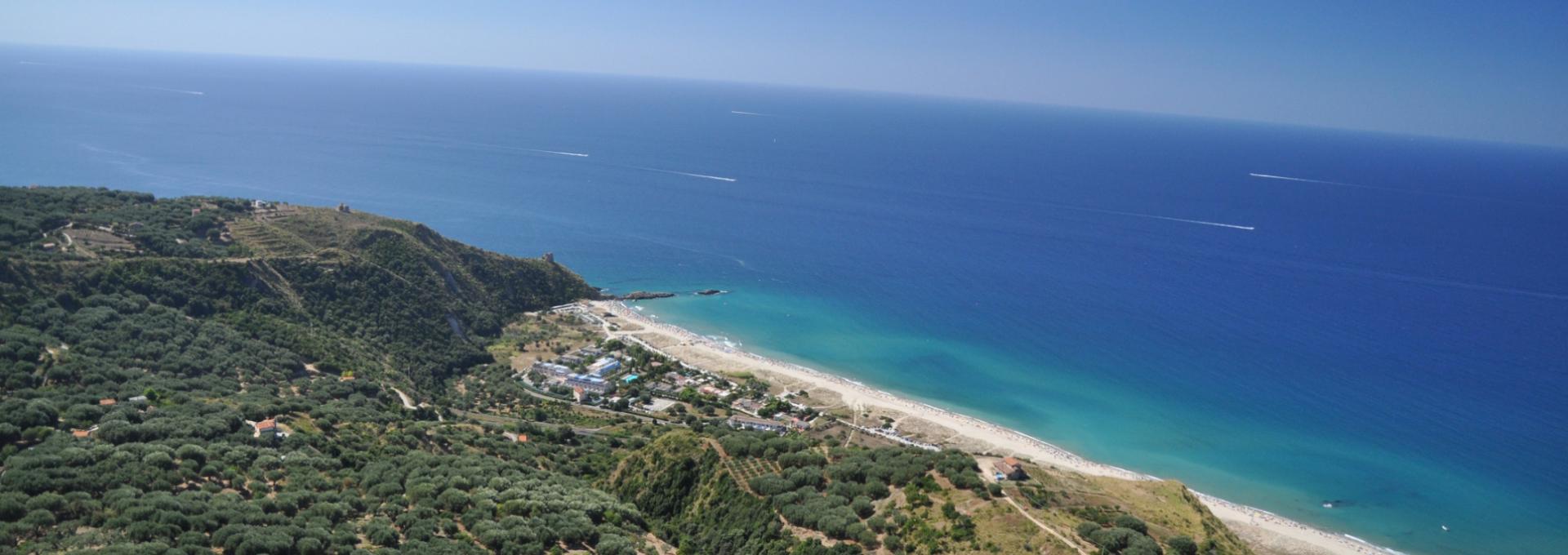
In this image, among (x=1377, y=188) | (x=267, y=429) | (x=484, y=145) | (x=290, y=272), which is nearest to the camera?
(x=267, y=429)

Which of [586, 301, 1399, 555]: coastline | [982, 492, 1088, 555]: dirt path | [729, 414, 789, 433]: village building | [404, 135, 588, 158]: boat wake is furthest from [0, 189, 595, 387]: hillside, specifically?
[404, 135, 588, 158]: boat wake

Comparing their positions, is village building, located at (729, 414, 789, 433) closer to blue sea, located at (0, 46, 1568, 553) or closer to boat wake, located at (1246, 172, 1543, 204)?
blue sea, located at (0, 46, 1568, 553)

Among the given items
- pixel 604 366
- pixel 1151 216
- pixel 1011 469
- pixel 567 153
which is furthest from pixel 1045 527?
pixel 567 153

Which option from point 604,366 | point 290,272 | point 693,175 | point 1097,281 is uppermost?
point 693,175

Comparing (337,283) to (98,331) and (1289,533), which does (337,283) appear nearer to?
(98,331)

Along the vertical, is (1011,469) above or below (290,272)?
above

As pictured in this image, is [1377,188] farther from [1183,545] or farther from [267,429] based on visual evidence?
[267,429]

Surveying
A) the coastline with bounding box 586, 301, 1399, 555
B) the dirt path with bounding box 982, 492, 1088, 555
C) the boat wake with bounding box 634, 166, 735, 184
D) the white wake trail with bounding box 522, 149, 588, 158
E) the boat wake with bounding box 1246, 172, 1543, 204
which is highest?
the boat wake with bounding box 1246, 172, 1543, 204
